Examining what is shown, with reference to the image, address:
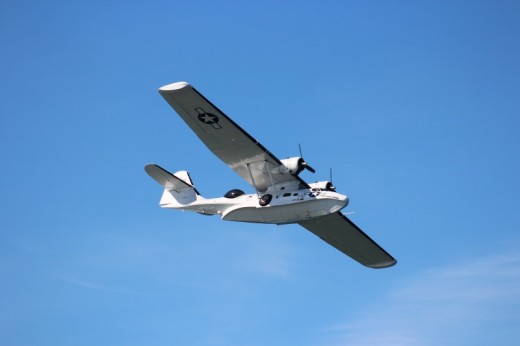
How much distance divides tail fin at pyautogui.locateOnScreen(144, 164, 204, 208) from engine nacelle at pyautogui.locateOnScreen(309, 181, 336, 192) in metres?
6.53

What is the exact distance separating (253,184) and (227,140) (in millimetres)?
3009

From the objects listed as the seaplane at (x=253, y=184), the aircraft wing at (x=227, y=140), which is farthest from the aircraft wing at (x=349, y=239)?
the aircraft wing at (x=227, y=140)

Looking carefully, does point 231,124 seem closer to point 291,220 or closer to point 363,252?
point 291,220

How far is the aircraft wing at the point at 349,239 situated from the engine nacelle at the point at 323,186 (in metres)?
2.31

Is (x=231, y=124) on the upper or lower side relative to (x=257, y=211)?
upper

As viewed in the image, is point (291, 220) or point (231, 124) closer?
point (231, 124)

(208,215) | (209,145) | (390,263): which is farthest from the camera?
(390,263)

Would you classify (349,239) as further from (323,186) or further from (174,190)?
(174,190)

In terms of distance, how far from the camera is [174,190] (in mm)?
38969

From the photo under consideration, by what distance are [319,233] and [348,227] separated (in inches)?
61.7

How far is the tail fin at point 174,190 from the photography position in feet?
126

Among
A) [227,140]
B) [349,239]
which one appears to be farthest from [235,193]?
[349,239]

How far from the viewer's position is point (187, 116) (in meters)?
32.0

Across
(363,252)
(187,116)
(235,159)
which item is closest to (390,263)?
(363,252)
